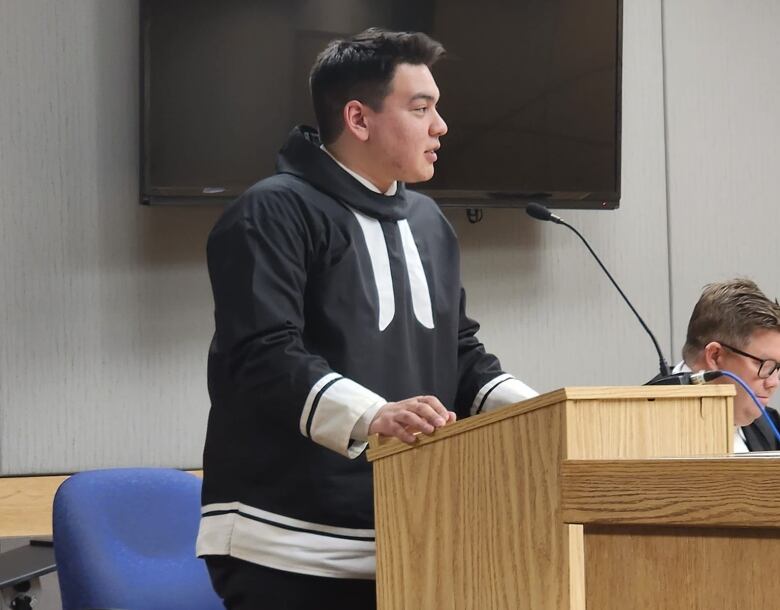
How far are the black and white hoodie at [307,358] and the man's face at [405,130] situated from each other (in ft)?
0.18

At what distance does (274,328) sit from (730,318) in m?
1.32

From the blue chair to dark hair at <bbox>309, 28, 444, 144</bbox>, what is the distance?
806 millimetres

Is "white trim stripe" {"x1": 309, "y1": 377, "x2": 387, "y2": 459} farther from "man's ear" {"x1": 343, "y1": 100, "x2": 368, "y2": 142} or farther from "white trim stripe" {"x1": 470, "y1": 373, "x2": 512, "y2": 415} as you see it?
"man's ear" {"x1": 343, "y1": 100, "x2": 368, "y2": 142}

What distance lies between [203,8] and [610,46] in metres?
1.24

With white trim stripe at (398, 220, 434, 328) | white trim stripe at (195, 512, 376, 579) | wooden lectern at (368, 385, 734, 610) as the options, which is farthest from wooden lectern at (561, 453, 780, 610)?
white trim stripe at (398, 220, 434, 328)

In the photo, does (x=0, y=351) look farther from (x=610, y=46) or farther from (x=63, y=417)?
(x=610, y=46)

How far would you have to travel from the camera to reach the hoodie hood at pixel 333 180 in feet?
5.95

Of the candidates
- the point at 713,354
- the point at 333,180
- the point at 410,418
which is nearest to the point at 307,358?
the point at 410,418

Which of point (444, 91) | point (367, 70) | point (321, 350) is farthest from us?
point (444, 91)

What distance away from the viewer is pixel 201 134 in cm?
335

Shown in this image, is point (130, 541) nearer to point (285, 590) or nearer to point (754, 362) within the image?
point (285, 590)

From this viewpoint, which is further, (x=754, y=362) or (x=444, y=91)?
(x=444, y=91)

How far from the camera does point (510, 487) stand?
1.28 m

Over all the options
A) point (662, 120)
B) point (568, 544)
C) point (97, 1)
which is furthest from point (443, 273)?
point (662, 120)
